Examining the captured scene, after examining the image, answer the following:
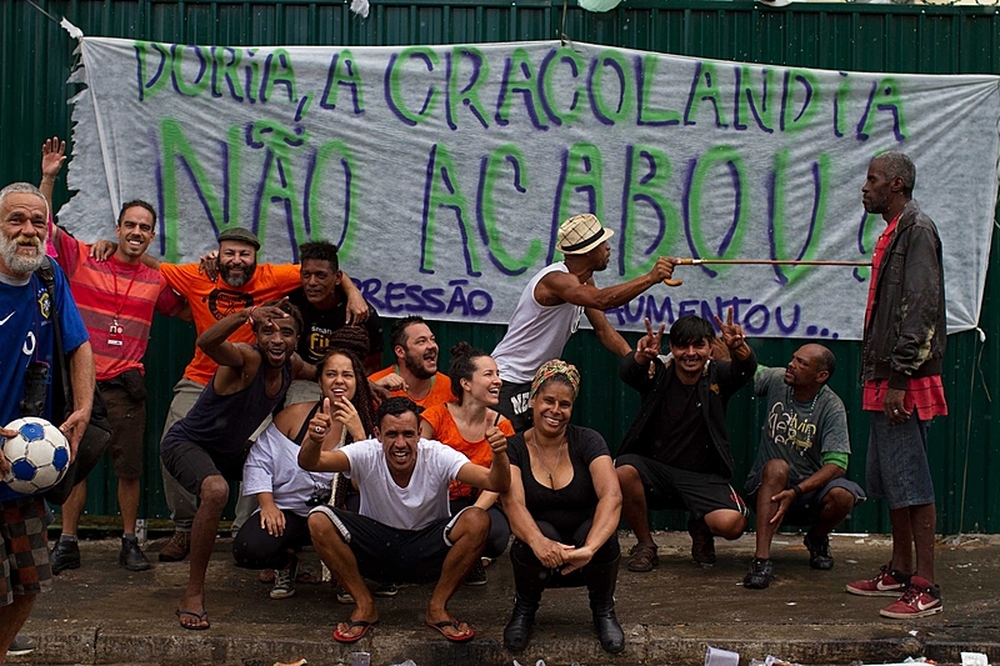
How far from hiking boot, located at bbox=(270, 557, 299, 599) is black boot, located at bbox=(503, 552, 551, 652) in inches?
48.8

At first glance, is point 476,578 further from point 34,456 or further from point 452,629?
point 34,456

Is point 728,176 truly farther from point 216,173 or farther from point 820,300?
point 216,173

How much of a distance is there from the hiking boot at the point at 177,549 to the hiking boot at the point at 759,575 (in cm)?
298

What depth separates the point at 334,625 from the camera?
18.9 ft

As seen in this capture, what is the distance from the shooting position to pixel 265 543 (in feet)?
19.4

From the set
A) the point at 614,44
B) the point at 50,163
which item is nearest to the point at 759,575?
the point at 614,44

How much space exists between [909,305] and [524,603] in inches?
86.4

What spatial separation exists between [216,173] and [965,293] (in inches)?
172

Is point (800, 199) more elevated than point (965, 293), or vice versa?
point (800, 199)

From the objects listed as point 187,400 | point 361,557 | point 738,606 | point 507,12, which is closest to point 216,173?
point 187,400

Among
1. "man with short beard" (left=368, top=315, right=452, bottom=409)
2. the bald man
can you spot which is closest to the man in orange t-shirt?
"man with short beard" (left=368, top=315, right=452, bottom=409)

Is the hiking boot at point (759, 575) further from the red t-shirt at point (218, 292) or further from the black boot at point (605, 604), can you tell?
the red t-shirt at point (218, 292)

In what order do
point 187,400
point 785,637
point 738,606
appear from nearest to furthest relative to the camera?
point 785,637, point 738,606, point 187,400

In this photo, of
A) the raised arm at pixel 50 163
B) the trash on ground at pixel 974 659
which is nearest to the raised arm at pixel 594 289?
the trash on ground at pixel 974 659
